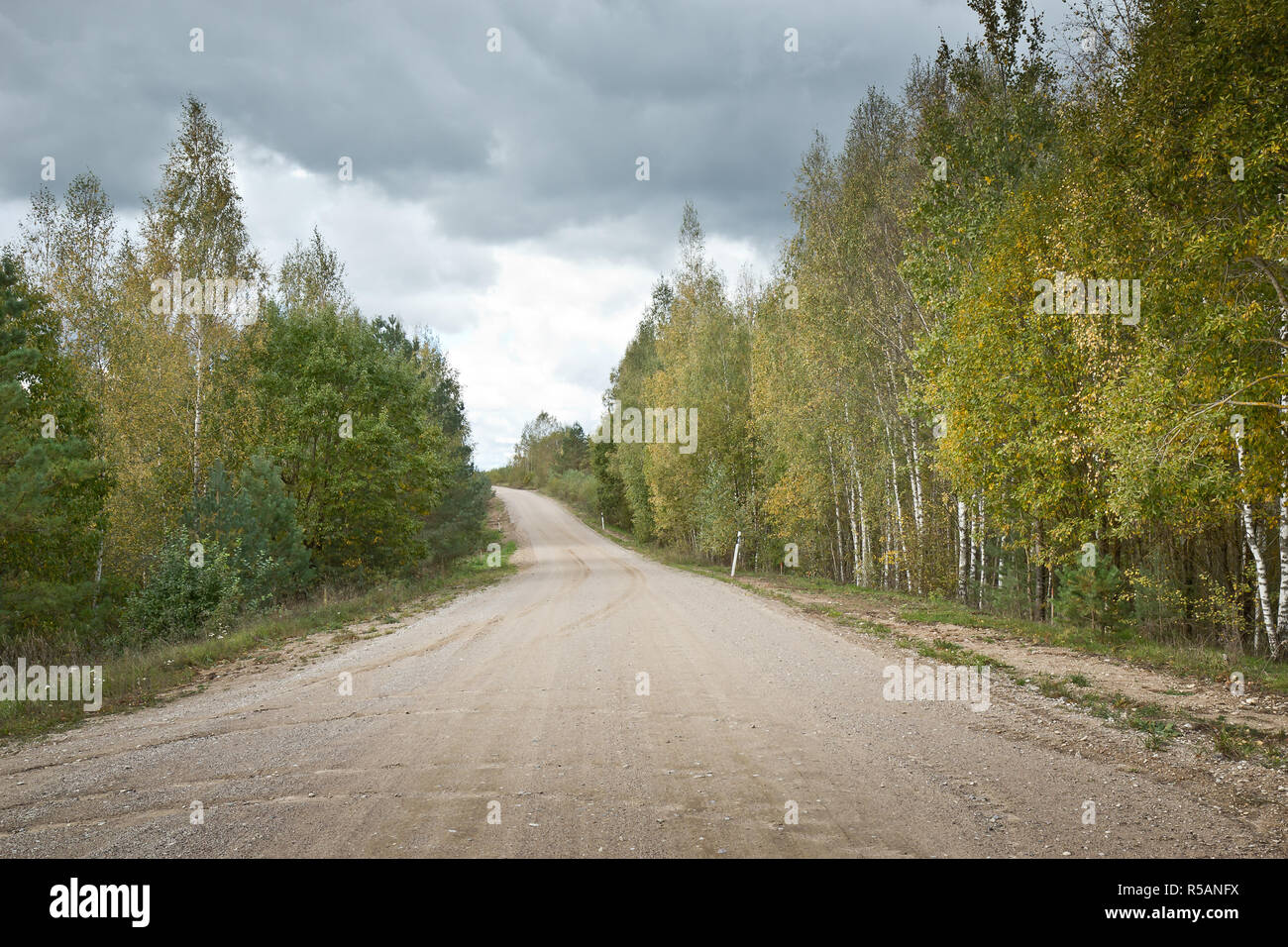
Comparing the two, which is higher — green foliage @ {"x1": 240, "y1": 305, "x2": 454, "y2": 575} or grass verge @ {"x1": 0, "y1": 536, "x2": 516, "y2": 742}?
green foliage @ {"x1": 240, "y1": 305, "x2": 454, "y2": 575}

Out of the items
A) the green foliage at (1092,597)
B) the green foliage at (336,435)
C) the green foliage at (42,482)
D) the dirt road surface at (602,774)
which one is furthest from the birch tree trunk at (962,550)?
the green foliage at (42,482)

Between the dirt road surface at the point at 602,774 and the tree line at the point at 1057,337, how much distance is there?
541cm

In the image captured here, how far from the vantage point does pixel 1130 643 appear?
10.9m

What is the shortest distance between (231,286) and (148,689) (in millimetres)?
15606

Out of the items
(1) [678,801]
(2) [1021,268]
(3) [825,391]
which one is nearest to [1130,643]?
(2) [1021,268]

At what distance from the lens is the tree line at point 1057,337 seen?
9000mm

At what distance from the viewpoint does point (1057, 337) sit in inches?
547

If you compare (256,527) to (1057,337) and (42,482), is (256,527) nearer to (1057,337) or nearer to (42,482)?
(42,482)

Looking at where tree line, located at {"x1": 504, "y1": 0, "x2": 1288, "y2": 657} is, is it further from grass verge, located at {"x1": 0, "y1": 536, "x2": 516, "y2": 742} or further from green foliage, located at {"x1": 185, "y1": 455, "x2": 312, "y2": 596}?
green foliage, located at {"x1": 185, "y1": 455, "x2": 312, "y2": 596}

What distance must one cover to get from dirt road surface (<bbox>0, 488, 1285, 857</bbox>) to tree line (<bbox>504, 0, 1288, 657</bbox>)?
5410 mm

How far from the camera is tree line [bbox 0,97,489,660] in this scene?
13617 millimetres

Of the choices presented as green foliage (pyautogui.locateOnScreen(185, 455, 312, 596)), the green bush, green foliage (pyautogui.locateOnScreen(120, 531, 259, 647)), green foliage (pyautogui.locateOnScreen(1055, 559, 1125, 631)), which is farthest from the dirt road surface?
the green bush

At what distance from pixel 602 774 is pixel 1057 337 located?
1325 centimetres

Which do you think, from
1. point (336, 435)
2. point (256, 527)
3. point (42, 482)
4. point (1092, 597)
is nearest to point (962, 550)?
point (1092, 597)
